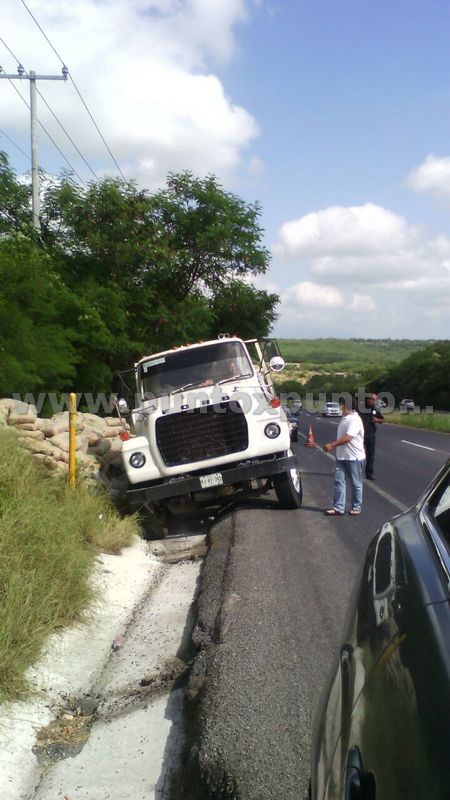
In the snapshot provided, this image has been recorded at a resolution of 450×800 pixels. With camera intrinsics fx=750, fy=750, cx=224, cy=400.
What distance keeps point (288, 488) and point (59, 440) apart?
318 cm

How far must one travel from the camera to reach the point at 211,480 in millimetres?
9242

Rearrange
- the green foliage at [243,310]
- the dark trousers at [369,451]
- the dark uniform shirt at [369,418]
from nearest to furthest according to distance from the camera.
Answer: the dark trousers at [369,451]
the dark uniform shirt at [369,418]
the green foliage at [243,310]

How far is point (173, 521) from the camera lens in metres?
A: 10.9

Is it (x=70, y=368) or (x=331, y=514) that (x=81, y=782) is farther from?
(x=70, y=368)

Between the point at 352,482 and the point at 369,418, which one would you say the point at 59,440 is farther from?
the point at 369,418

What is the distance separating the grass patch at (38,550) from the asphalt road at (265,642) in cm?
103

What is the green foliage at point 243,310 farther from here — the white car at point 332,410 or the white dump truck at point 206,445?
the white car at point 332,410

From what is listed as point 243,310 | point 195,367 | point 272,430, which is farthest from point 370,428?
point 243,310

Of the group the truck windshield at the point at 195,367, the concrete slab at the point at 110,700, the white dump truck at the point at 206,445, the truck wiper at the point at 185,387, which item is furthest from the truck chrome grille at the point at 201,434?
the concrete slab at the point at 110,700

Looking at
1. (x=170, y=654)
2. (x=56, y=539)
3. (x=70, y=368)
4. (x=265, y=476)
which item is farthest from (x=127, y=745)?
(x=70, y=368)

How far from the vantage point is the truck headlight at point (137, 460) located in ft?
30.8

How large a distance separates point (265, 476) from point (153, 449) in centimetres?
145

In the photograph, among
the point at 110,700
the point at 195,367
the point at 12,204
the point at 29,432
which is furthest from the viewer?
the point at 12,204

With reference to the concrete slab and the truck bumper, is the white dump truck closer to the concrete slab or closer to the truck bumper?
the truck bumper
